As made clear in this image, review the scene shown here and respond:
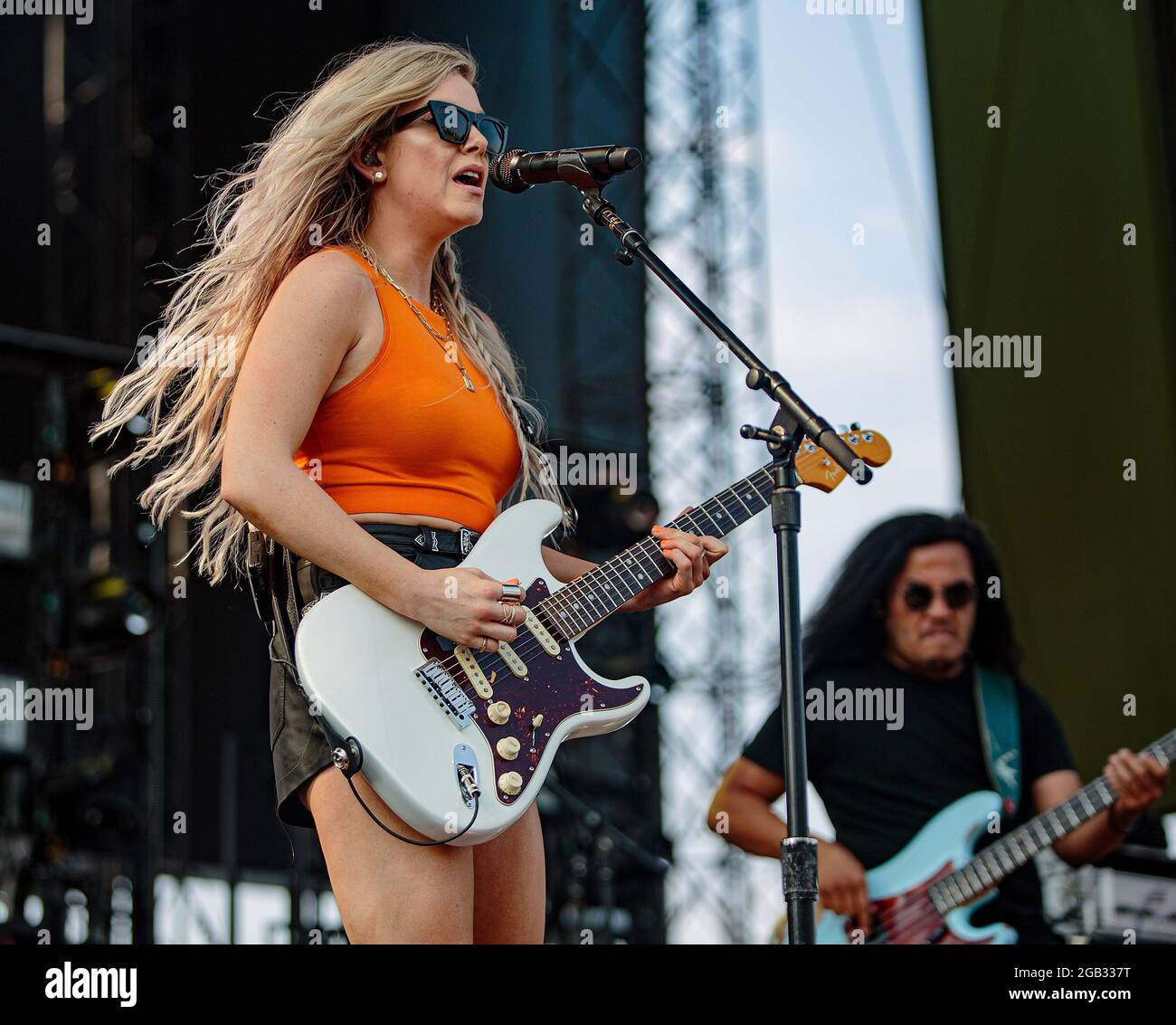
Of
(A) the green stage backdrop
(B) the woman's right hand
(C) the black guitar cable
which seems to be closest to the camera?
(C) the black guitar cable

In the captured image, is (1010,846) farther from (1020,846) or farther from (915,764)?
(915,764)

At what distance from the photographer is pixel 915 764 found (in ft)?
13.9

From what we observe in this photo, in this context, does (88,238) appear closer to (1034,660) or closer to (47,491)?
(47,491)

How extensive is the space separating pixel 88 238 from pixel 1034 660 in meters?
4.65

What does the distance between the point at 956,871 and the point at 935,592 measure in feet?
2.82

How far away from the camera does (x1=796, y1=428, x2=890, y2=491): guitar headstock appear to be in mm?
2857

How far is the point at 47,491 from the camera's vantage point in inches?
226

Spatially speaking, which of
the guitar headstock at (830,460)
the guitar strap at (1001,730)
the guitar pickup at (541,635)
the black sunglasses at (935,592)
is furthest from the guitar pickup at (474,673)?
the black sunglasses at (935,592)

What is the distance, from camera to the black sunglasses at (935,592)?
4.45 meters

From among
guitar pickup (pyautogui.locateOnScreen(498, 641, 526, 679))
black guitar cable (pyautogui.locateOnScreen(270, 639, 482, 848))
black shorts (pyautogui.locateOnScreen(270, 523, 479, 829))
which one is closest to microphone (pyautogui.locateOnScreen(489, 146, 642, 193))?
black shorts (pyautogui.locateOnScreen(270, 523, 479, 829))

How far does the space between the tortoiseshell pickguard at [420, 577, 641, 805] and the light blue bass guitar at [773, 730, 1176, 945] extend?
2.05 m

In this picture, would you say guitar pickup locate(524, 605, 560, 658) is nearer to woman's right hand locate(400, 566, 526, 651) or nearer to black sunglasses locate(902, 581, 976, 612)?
woman's right hand locate(400, 566, 526, 651)

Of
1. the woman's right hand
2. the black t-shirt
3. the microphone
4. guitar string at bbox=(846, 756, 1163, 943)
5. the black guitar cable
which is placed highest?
the microphone
